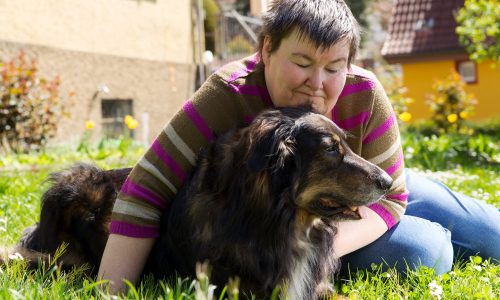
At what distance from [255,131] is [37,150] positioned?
24.5 feet

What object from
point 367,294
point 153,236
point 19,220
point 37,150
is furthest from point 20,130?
point 367,294

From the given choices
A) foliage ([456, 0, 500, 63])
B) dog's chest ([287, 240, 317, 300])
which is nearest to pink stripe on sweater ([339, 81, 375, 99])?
dog's chest ([287, 240, 317, 300])

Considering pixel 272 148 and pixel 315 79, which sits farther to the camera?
pixel 315 79

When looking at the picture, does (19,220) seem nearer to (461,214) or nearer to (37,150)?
(461,214)

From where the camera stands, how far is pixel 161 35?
13.9m

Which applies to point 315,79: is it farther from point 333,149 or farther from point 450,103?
point 450,103

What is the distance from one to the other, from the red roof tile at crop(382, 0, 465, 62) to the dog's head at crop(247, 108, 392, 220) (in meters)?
19.0

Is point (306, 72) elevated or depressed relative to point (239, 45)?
elevated

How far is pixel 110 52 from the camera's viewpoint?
12.4 metres

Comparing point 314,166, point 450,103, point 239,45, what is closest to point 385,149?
point 314,166

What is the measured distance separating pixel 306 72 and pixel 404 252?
47.6 inches

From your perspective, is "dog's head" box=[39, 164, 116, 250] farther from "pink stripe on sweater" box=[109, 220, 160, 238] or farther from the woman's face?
the woman's face

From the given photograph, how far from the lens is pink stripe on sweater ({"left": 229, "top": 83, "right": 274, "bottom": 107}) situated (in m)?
2.97

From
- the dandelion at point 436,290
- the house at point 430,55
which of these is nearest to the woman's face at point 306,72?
the dandelion at point 436,290
